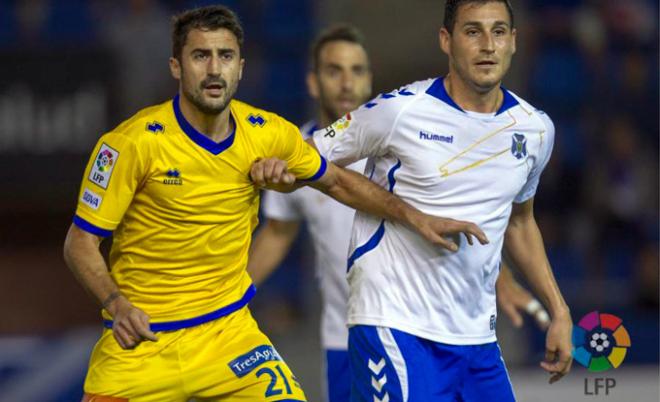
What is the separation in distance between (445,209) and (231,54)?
107 cm

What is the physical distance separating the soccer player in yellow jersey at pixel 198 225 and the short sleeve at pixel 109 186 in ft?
0.11

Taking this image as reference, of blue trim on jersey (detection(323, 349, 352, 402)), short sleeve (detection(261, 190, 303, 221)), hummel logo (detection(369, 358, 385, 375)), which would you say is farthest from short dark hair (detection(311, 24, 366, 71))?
hummel logo (detection(369, 358, 385, 375))

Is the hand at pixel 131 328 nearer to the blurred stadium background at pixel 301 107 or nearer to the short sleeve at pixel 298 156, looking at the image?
the short sleeve at pixel 298 156

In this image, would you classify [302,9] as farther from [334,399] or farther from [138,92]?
[334,399]

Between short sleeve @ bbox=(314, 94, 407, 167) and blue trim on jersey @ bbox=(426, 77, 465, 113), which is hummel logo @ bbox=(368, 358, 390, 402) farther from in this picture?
blue trim on jersey @ bbox=(426, 77, 465, 113)

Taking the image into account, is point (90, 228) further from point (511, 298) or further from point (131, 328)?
point (511, 298)

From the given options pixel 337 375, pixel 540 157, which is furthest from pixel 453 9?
pixel 337 375

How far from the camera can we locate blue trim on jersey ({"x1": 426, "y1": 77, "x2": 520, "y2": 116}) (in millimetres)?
5469

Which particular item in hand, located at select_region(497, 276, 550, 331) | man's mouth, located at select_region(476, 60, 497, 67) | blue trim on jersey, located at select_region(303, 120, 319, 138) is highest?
man's mouth, located at select_region(476, 60, 497, 67)

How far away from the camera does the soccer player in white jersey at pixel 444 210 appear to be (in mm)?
5293

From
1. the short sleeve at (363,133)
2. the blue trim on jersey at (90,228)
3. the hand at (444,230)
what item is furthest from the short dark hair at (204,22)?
the hand at (444,230)

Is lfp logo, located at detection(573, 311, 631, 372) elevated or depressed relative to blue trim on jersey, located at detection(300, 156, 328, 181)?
depressed

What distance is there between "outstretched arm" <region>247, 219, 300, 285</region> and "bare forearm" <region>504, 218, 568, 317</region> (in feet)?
5.29

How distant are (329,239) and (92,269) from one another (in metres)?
2.09
